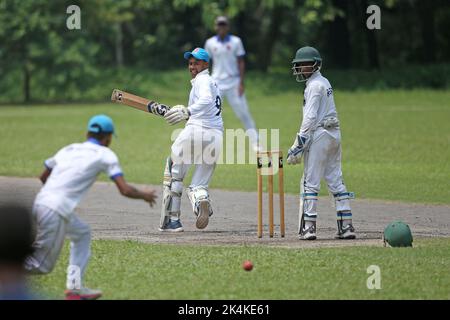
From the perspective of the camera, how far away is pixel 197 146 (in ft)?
50.8

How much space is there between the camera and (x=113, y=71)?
1713 inches

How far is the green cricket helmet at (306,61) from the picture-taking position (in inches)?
575

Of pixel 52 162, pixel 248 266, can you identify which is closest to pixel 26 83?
pixel 248 266

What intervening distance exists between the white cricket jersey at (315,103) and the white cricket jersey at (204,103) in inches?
55.9

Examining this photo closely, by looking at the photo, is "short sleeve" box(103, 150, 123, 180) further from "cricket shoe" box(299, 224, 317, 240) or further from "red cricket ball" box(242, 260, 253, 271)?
"cricket shoe" box(299, 224, 317, 240)

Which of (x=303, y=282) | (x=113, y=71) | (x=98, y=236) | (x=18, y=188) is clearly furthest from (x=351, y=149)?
(x=113, y=71)

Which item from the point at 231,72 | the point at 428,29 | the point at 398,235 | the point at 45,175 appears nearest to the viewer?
the point at 45,175

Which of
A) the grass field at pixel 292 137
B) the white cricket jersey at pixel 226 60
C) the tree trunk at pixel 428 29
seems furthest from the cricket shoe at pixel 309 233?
the tree trunk at pixel 428 29

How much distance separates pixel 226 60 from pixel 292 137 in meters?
2.51

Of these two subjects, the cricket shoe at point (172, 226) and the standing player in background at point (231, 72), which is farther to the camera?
the standing player in background at point (231, 72)

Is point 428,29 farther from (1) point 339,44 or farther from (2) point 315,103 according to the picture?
(2) point 315,103

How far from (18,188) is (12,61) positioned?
20878mm

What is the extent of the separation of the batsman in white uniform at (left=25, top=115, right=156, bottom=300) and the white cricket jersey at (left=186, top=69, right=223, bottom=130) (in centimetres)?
442

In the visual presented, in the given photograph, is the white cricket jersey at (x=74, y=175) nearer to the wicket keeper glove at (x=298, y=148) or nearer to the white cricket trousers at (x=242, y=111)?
the wicket keeper glove at (x=298, y=148)
